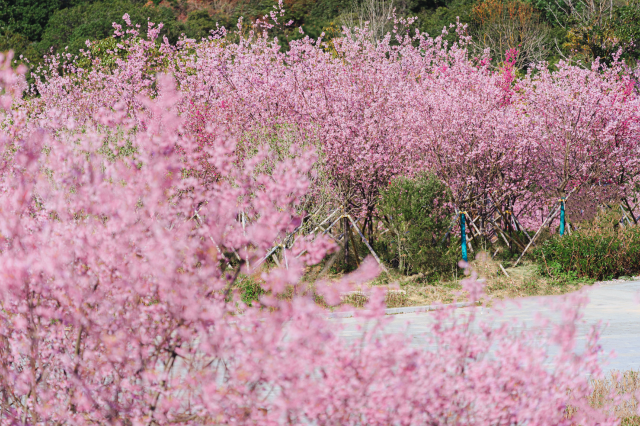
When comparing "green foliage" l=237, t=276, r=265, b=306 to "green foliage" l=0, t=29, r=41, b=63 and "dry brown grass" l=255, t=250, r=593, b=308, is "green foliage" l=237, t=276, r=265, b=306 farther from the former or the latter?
"green foliage" l=0, t=29, r=41, b=63

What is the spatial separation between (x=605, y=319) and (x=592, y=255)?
3688mm

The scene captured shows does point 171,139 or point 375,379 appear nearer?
point 375,379

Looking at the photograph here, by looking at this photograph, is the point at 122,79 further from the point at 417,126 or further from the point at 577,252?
the point at 577,252

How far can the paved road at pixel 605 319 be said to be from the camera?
8.80 metres

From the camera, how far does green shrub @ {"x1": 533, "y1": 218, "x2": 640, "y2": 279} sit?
14.4 m

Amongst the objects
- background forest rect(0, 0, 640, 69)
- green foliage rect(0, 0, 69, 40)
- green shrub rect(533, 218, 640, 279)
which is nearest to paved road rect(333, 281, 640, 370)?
green shrub rect(533, 218, 640, 279)

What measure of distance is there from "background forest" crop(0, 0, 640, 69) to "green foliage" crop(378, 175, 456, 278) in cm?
2612

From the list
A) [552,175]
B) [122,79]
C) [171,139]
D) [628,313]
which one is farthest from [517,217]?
[171,139]

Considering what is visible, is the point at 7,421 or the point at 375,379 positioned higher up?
the point at 375,379

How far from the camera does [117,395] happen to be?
405 cm

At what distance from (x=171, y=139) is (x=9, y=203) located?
1283 mm

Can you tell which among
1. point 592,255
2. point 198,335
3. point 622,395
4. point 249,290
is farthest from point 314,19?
point 198,335

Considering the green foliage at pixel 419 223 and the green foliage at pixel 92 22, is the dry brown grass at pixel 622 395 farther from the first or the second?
the green foliage at pixel 92 22

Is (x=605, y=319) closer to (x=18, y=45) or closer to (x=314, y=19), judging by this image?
(x=18, y=45)
